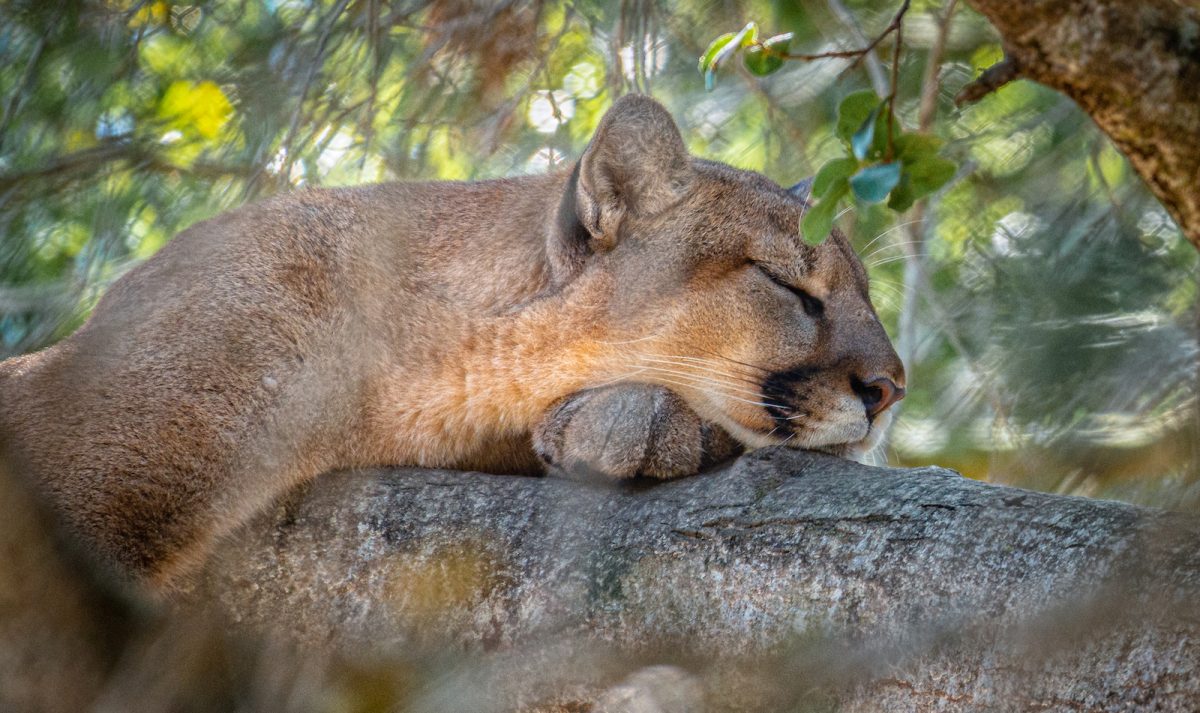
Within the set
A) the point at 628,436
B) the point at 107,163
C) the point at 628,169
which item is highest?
the point at 107,163

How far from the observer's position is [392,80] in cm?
529

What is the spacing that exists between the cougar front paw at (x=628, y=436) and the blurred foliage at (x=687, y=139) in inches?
48.1

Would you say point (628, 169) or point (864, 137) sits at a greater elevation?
point (864, 137)

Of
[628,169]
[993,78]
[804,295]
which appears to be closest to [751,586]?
[993,78]

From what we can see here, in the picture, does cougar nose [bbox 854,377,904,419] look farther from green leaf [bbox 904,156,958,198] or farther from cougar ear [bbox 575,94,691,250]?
green leaf [bbox 904,156,958,198]

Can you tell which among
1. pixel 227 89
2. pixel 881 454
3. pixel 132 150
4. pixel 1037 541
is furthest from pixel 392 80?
pixel 1037 541

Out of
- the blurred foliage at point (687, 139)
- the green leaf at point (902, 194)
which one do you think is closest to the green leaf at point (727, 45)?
the green leaf at point (902, 194)

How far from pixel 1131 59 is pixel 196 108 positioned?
12.4ft

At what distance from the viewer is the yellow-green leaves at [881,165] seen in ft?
6.78

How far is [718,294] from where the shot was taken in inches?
147

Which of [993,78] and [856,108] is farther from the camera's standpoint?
[856,108]

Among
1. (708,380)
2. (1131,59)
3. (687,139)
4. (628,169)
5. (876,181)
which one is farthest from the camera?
(687,139)

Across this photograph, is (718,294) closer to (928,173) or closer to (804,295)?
(804,295)

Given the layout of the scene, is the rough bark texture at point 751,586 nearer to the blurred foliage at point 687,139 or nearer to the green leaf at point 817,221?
the green leaf at point 817,221
